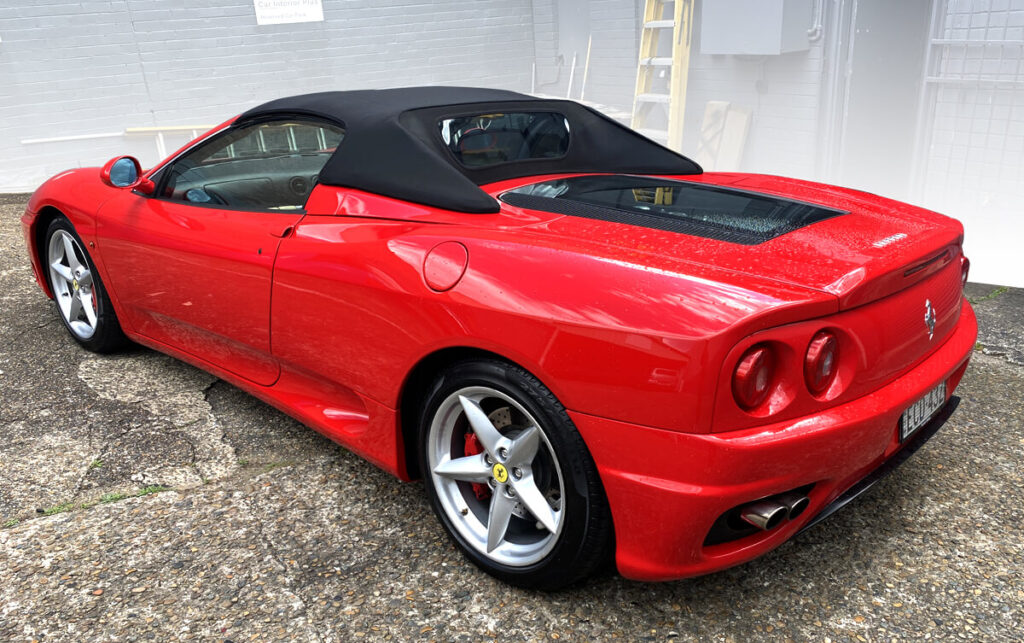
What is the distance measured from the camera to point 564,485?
6.29 ft

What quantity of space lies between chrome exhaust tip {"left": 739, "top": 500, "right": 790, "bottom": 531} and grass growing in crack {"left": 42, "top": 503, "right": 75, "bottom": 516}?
207cm

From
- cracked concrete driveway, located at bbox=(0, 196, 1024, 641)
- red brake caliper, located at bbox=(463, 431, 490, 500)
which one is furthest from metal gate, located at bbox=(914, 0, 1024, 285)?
red brake caliper, located at bbox=(463, 431, 490, 500)

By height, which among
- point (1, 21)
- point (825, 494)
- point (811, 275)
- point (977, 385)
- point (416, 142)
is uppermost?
point (1, 21)

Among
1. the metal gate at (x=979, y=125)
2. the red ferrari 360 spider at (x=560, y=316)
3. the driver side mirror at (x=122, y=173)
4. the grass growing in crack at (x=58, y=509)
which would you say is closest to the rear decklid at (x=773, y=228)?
the red ferrari 360 spider at (x=560, y=316)

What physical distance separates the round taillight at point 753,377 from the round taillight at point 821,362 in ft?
0.26

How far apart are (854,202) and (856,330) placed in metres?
0.86

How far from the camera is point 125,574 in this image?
7.36 ft

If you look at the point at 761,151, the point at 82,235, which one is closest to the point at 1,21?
the point at 82,235

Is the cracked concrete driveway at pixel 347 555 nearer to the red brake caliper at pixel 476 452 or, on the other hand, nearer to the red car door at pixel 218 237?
the red brake caliper at pixel 476 452

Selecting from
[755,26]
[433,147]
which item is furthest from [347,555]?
[755,26]

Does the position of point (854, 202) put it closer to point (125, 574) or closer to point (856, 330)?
point (856, 330)

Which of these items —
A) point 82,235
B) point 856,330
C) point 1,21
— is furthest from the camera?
point 1,21

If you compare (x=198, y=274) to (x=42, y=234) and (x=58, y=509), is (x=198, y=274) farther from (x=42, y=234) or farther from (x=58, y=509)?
(x=42, y=234)

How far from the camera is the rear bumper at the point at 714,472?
1708mm
